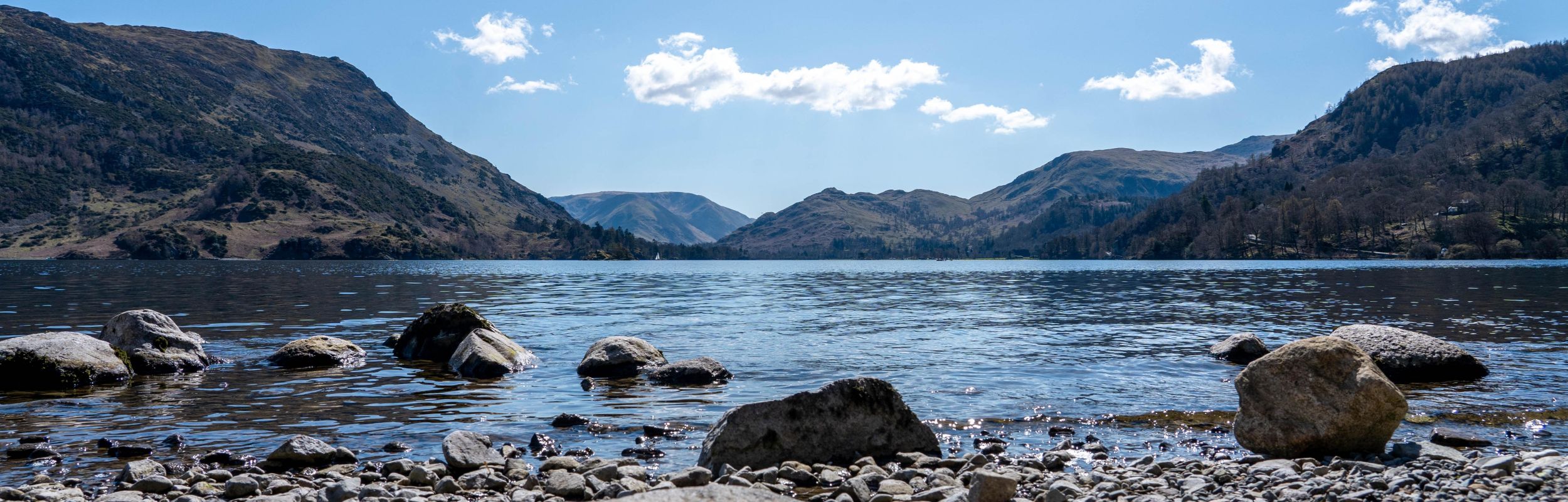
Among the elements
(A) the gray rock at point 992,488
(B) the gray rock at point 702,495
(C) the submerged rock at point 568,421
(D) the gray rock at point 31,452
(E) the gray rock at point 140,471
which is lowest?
(C) the submerged rock at point 568,421

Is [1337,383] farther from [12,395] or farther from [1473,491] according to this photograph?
[12,395]

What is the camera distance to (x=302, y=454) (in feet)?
45.9

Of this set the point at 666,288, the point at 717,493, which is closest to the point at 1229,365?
the point at 717,493

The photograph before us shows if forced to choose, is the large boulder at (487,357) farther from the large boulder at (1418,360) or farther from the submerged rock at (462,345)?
the large boulder at (1418,360)

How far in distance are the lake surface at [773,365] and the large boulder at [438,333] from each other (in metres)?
1.60

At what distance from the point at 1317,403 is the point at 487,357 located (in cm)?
2126

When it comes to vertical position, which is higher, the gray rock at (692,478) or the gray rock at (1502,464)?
the gray rock at (1502,464)

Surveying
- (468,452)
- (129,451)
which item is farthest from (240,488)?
(129,451)

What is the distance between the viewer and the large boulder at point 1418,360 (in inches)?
893

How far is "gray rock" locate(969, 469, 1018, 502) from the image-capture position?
36.2 feet

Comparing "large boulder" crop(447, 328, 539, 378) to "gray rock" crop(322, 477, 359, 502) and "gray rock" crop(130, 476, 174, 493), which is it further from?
"gray rock" crop(322, 477, 359, 502)

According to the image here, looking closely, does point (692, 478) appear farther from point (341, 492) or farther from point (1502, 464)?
point (1502, 464)

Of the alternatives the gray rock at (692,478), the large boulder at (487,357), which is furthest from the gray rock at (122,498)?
the large boulder at (487,357)

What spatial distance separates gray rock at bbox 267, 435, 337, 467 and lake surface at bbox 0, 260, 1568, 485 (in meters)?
1.49
